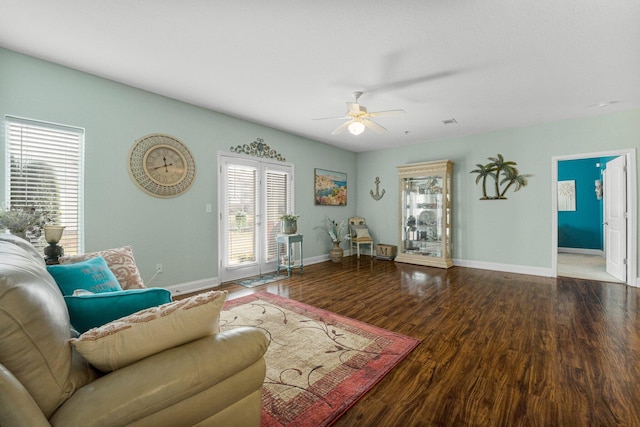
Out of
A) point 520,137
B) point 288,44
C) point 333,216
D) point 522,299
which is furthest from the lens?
point 333,216

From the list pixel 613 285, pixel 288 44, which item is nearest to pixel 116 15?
pixel 288 44

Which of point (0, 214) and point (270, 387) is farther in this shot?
point (0, 214)

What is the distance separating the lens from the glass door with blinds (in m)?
4.39

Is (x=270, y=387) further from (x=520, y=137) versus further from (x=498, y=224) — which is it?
(x=520, y=137)

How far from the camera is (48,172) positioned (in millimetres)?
2867

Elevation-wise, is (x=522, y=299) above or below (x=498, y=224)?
below

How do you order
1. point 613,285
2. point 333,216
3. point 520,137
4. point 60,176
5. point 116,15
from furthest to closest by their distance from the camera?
point 333,216 < point 520,137 < point 613,285 < point 60,176 < point 116,15

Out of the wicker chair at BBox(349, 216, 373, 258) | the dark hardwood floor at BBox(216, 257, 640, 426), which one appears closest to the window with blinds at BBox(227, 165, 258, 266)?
the dark hardwood floor at BBox(216, 257, 640, 426)

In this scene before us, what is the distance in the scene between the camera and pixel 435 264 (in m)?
5.55

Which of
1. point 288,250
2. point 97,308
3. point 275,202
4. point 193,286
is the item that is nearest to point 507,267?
point 288,250

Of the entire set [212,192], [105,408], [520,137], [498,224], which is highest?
[520,137]

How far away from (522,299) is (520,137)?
10.0ft

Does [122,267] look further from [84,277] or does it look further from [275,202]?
[275,202]

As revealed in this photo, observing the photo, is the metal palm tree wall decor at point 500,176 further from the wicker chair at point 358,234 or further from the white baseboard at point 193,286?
the white baseboard at point 193,286
